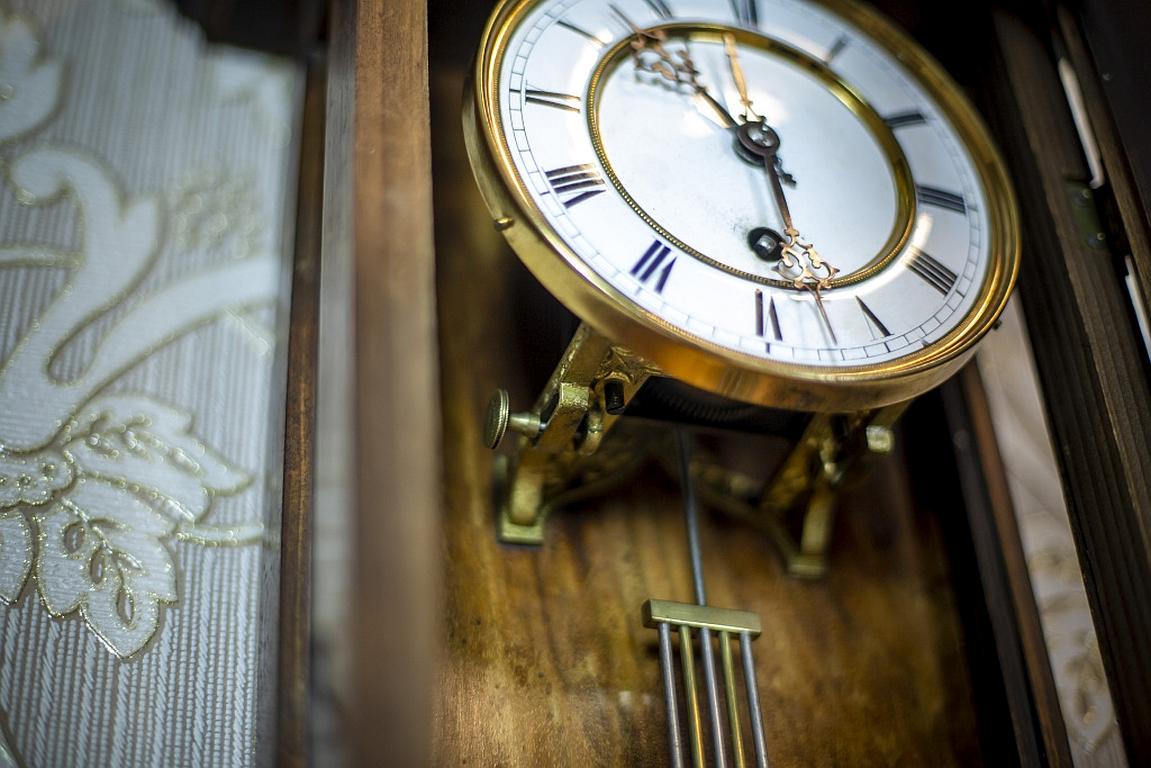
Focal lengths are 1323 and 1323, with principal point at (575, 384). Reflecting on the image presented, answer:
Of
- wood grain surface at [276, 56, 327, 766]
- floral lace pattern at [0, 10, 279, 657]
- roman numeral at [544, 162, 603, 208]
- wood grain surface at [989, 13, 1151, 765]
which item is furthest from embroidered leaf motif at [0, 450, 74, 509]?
wood grain surface at [989, 13, 1151, 765]

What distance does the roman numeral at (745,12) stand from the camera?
42.3 inches

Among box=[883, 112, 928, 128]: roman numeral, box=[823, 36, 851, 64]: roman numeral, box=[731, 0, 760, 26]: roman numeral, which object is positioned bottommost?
box=[883, 112, 928, 128]: roman numeral

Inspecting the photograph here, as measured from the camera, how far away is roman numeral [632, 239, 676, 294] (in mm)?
866

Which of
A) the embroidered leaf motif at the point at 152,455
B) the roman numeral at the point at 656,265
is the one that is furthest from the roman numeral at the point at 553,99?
the embroidered leaf motif at the point at 152,455

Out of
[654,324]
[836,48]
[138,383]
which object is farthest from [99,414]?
[836,48]

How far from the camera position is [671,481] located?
1.04 metres

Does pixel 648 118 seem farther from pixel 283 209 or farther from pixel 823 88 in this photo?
pixel 283 209

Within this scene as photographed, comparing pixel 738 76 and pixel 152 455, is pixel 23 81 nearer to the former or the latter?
pixel 152 455

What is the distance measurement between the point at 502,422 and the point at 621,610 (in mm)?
184

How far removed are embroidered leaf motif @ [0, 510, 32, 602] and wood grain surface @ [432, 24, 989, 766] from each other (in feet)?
0.93

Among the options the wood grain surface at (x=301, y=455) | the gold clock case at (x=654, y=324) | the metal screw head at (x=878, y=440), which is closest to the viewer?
the wood grain surface at (x=301, y=455)

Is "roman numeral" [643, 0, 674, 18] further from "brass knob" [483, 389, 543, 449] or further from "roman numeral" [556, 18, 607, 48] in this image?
"brass knob" [483, 389, 543, 449]

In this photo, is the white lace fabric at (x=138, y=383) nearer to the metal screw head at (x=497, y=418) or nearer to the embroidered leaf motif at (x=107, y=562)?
the embroidered leaf motif at (x=107, y=562)

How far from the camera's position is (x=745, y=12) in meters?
1.08
